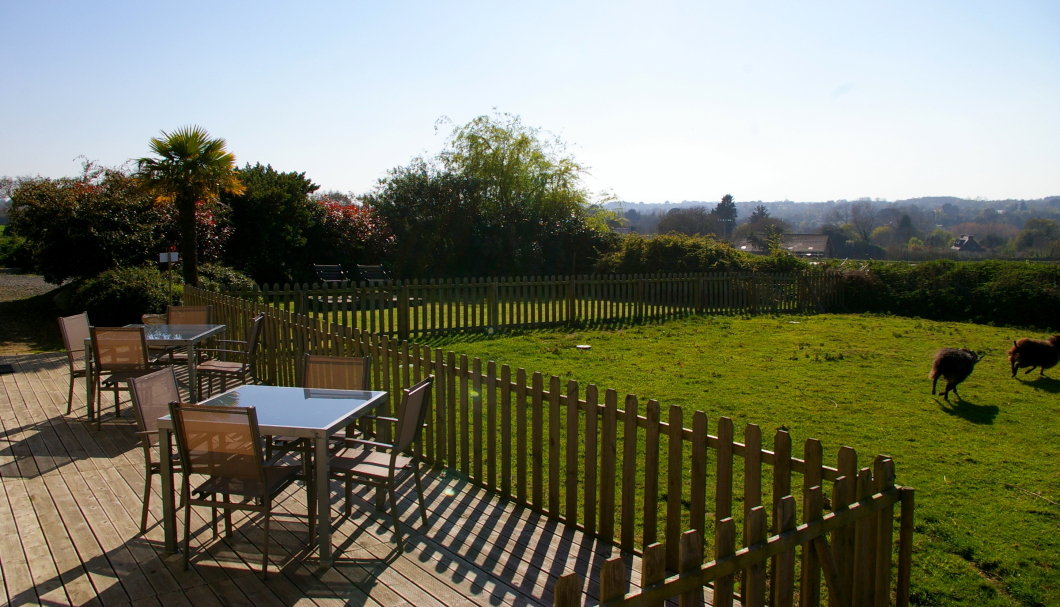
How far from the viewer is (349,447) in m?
4.85

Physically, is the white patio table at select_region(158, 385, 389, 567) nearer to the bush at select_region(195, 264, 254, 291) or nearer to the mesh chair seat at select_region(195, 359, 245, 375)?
the mesh chair seat at select_region(195, 359, 245, 375)

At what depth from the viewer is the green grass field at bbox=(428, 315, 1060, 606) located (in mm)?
4164

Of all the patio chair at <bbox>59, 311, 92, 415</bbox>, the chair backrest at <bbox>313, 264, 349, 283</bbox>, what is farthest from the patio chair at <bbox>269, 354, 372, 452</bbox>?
the chair backrest at <bbox>313, 264, 349, 283</bbox>

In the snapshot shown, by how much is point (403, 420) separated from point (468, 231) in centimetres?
2125

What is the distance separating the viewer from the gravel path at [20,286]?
20.6 metres

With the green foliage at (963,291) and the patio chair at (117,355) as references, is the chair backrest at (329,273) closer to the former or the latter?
the patio chair at (117,355)

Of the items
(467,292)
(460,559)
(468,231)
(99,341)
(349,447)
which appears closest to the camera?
(460,559)

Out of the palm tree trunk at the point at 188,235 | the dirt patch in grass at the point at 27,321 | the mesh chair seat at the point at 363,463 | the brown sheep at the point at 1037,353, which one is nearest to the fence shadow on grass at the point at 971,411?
the brown sheep at the point at 1037,353

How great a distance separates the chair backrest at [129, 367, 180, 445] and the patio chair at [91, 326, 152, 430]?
1939 millimetres

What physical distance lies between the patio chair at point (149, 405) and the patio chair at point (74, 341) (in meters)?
2.40

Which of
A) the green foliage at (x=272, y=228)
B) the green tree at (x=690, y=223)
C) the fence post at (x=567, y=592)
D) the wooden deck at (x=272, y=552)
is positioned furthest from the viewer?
the green tree at (x=690, y=223)

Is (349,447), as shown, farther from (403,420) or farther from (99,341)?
(99,341)

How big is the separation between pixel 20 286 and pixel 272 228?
10788 millimetres

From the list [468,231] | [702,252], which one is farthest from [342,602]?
[468,231]
